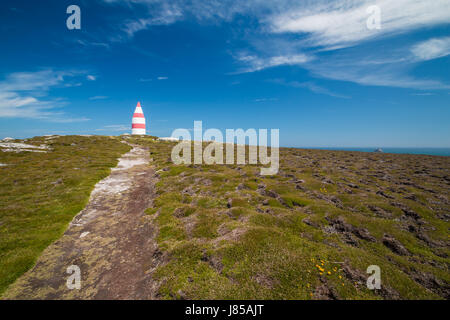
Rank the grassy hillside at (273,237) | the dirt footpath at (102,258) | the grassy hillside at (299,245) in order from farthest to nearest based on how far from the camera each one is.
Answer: the dirt footpath at (102,258)
the grassy hillside at (273,237)
the grassy hillside at (299,245)

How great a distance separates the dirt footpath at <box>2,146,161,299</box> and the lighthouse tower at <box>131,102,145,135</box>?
3742 inches

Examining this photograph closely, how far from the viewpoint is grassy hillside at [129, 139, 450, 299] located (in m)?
9.08

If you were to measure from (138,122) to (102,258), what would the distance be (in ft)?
352

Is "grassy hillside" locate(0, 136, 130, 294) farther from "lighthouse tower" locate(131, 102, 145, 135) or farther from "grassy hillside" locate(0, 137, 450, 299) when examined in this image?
"lighthouse tower" locate(131, 102, 145, 135)

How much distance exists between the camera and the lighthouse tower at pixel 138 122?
338 feet

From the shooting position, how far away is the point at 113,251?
520 inches

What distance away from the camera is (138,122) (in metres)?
106

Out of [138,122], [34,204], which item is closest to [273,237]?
[34,204]

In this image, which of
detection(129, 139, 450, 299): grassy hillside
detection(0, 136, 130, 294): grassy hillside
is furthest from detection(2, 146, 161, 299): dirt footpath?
detection(129, 139, 450, 299): grassy hillside

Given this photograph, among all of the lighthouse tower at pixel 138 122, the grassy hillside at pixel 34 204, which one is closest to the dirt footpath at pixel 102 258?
the grassy hillside at pixel 34 204

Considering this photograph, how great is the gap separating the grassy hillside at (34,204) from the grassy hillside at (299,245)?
8548 millimetres

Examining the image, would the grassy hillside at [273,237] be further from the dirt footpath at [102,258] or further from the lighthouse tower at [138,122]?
the lighthouse tower at [138,122]

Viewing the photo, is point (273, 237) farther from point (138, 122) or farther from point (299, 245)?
point (138, 122)
